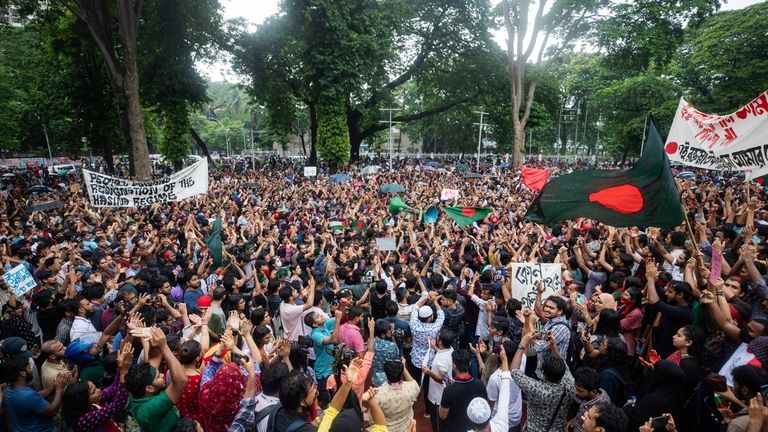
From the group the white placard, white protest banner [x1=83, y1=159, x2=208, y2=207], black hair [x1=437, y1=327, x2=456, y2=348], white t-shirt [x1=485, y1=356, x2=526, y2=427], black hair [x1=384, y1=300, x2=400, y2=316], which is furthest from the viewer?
white protest banner [x1=83, y1=159, x2=208, y2=207]

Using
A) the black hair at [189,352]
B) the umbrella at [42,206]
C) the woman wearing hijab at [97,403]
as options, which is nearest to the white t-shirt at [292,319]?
the black hair at [189,352]

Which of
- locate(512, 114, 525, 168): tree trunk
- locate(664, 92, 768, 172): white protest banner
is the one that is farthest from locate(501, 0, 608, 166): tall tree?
locate(664, 92, 768, 172): white protest banner

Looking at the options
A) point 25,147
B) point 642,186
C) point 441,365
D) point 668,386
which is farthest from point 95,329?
point 25,147

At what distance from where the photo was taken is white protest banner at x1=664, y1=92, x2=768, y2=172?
23.9ft

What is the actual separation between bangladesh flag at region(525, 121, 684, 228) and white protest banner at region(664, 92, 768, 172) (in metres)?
3.60

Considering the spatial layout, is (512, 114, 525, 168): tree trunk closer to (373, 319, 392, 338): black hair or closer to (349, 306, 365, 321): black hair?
(349, 306, 365, 321): black hair

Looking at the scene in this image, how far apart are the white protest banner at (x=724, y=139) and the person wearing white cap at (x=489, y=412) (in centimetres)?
629

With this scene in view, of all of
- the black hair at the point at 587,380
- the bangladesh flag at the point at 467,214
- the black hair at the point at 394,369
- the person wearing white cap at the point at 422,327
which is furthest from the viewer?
the bangladesh flag at the point at 467,214

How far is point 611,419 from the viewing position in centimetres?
289

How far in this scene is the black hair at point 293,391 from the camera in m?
3.06

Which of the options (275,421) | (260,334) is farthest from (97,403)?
(275,421)

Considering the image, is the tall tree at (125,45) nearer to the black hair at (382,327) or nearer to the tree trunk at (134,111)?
the tree trunk at (134,111)

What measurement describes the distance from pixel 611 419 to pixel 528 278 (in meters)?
2.90

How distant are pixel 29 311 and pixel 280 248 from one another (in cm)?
423
